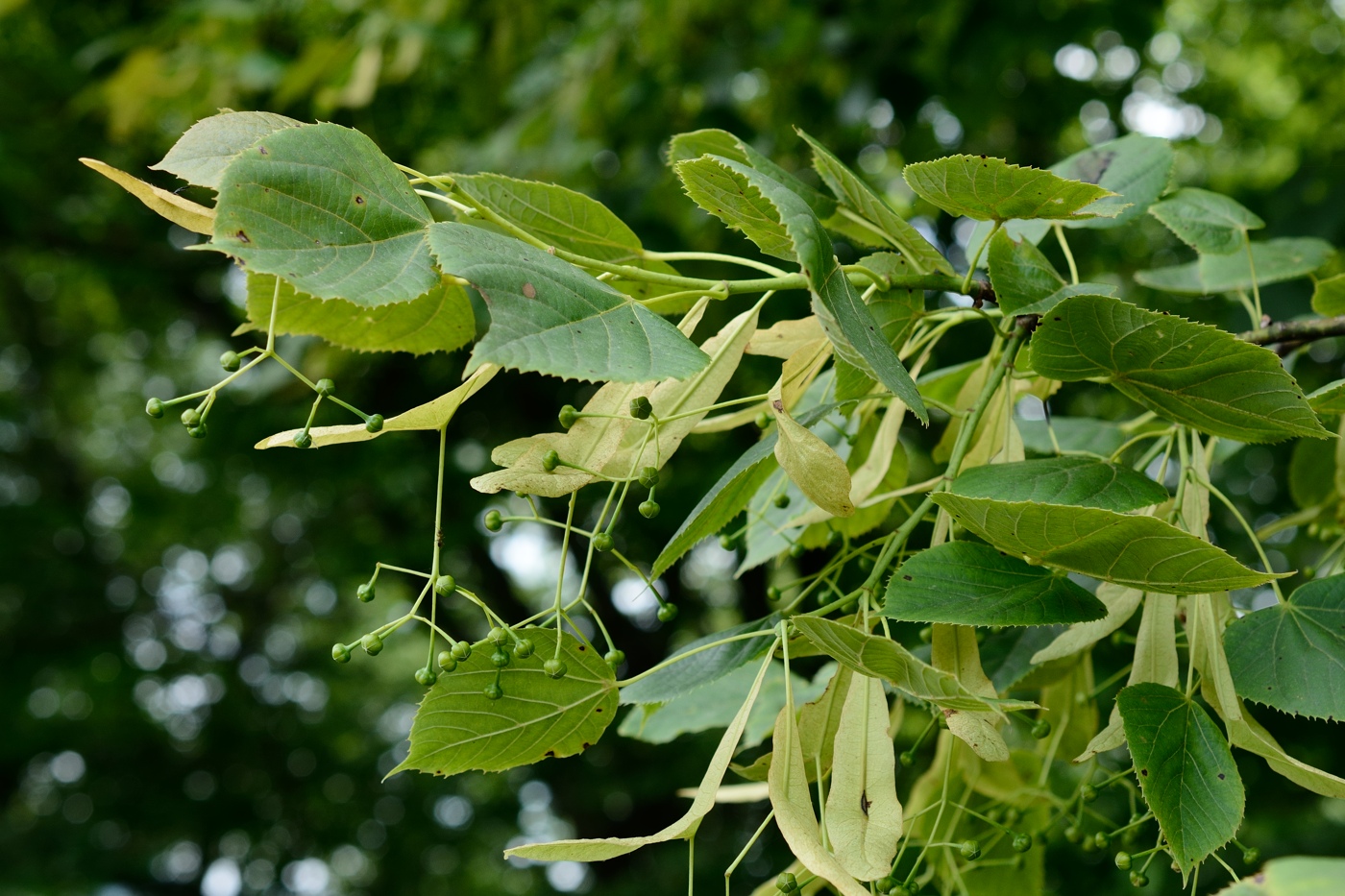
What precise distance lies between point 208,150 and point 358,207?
11 centimetres

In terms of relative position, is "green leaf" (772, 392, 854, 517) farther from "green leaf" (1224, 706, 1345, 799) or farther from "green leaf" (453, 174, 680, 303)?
"green leaf" (1224, 706, 1345, 799)

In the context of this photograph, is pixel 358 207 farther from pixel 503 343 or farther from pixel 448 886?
pixel 448 886

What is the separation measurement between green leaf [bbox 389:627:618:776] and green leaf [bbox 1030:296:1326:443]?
0.39 meters

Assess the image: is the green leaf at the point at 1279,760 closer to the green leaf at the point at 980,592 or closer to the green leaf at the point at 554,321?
the green leaf at the point at 980,592

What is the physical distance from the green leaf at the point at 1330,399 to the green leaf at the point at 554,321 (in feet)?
1.49

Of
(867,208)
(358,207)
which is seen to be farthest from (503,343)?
(867,208)

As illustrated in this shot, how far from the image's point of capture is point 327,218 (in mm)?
592

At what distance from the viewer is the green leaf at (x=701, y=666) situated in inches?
30.1

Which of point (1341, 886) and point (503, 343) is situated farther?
point (503, 343)

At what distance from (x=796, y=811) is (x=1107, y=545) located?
25cm

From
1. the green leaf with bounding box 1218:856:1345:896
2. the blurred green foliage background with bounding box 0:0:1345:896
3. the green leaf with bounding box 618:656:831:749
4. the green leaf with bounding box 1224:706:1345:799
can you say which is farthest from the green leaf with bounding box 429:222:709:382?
the blurred green foliage background with bounding box 0:0:1345:896

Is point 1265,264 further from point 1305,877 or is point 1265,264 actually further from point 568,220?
point 1305,877

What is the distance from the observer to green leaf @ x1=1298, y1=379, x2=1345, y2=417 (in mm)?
717

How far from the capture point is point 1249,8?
532 centimetres
